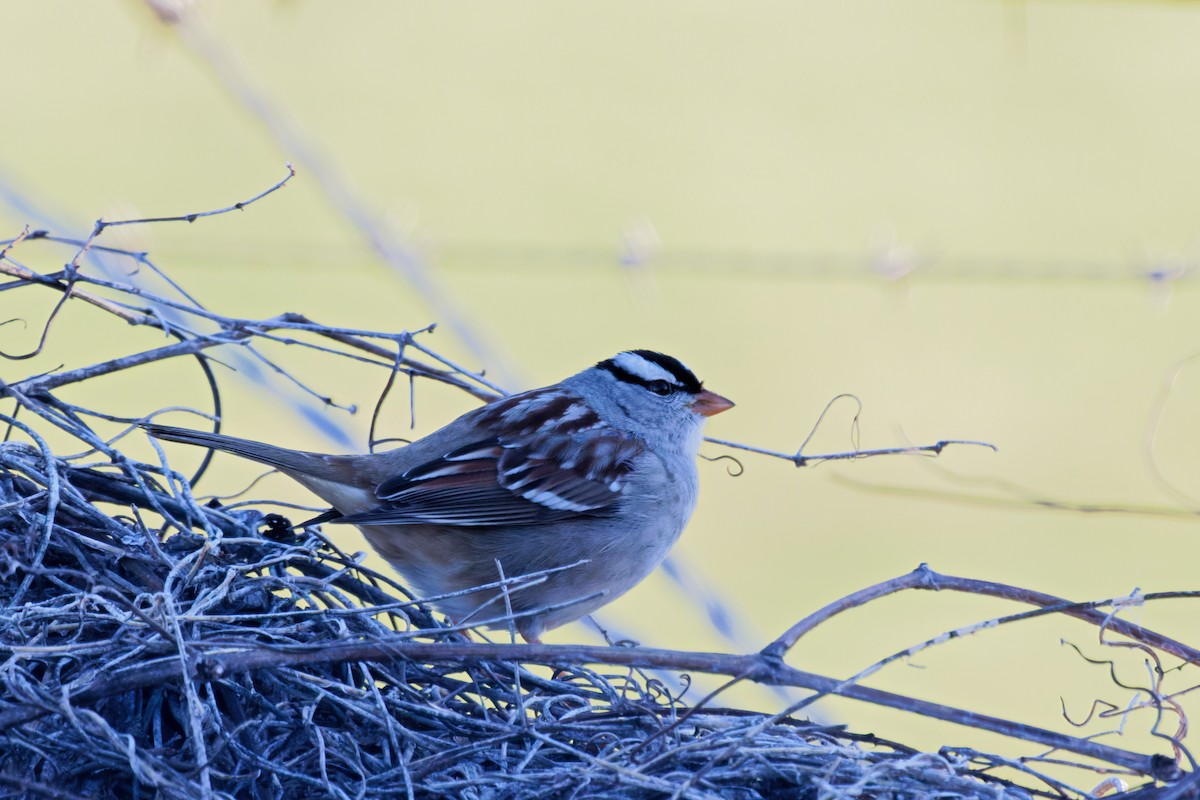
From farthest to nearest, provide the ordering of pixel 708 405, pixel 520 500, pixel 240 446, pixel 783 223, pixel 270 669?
1. pixel 783 223
2. pixel 708 405
3. pixel 520 500
4. pixel 240 446
5. pixel 270 669

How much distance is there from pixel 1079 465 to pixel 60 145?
556 cm

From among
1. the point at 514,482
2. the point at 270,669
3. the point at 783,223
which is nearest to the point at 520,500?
the point at 514,482

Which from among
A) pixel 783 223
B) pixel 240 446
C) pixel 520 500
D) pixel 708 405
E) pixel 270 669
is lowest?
pixel 270 669

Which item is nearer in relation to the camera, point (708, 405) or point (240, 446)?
point (240, 446)

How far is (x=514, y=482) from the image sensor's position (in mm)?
2900

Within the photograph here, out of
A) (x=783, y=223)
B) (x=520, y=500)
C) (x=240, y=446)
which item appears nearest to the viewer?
(x=240, y=446)

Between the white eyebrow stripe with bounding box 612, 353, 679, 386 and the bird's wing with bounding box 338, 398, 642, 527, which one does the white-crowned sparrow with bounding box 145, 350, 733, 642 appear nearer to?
the bird's wing with bounding box 338, 398, 642, 527

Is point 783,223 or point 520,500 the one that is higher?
point 783,223

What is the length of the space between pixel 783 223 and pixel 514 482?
4847 mm

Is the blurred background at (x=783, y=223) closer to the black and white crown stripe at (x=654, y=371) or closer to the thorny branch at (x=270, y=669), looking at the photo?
the black and white crown stripe at (x=654, y=371)

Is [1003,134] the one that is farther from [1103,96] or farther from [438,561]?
[438,561]

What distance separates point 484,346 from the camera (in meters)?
2.63

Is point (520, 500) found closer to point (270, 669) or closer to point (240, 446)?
point (240, 446)

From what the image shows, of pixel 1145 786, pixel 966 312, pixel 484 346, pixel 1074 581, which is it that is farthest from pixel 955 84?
pixel 1145 786
